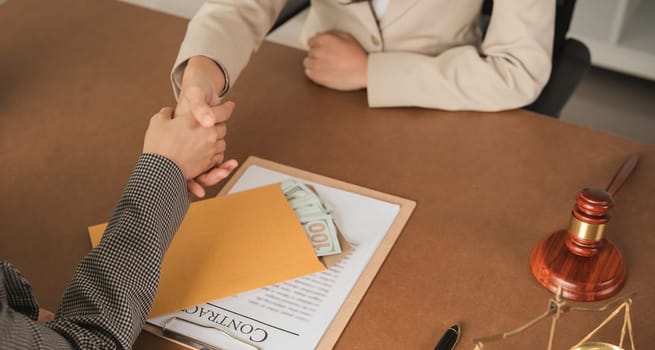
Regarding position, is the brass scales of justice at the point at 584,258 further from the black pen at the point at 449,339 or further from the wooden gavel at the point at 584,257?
the black pen at the point at 449,339

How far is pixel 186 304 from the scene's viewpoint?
3.07ft

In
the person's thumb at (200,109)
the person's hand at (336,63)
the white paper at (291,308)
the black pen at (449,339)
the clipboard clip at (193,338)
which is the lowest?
the clipboard clip at (193,338)

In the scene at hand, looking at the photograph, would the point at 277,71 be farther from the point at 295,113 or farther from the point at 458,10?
the point at 458,10

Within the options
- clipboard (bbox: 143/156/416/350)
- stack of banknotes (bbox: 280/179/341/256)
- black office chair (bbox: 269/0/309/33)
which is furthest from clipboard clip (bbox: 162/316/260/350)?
black office chair (bbox: 269/0/309/33)

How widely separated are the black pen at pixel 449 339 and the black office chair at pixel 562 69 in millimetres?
690

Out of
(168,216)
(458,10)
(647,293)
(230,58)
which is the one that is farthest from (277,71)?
(647,293)

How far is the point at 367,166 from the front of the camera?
1.15 metres

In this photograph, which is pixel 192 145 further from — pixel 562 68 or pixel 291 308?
pixel 562 68

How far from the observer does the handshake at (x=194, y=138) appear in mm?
1006

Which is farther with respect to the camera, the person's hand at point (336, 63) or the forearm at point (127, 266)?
the person's hand at point (336, 63)

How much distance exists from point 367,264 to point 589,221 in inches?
11.1

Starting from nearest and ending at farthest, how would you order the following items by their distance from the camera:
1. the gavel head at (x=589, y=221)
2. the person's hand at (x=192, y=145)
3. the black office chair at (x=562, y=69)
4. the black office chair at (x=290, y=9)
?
the gavel head at (x=589, y=221), the person's hand at (x=192, y=145), the black office chair at (x=562, y=69), the black office chair at (x=290, y=9)

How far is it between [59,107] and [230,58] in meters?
0.31

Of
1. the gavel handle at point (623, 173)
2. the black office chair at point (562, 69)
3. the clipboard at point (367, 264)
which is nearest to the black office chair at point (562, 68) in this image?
the black office chair at point (562, 69)
